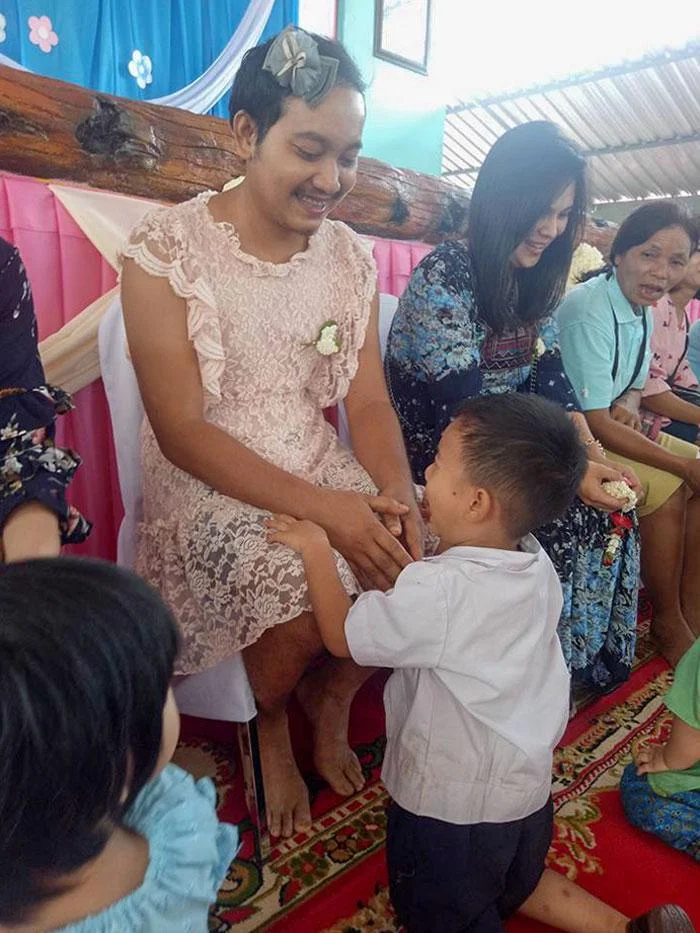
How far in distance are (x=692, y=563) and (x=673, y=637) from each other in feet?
1.00

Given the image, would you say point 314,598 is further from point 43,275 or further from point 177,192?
point 177,192

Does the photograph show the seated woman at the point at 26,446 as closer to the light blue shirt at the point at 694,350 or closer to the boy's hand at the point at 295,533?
the boy's hand at the point at 295,533

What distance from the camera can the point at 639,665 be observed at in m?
2.21

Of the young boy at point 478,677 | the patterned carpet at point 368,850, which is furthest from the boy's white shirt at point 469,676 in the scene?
the patterned carpet at point 368,850

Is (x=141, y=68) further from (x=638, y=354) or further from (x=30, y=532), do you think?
(x=30, y=532)

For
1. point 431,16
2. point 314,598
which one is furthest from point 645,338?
point 431,16

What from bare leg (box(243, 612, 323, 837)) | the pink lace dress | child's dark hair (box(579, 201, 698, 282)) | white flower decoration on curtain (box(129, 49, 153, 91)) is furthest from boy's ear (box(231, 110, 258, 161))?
white flower decoration on curtain (box(129, 49, 153, 91))

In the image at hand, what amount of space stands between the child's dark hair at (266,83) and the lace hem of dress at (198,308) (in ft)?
1.02

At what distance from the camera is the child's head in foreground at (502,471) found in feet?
3.74

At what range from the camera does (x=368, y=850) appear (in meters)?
1.39

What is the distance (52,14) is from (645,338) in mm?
3459

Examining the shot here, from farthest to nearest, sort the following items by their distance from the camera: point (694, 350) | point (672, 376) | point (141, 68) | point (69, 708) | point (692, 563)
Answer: point (141, 68) → point (694, 350) → point (672, 376) → point (692, 563) → point (69, 708)

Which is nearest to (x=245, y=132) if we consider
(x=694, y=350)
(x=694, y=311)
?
(x=694, y=350)

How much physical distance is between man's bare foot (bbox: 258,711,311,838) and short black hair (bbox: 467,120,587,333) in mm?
1112
